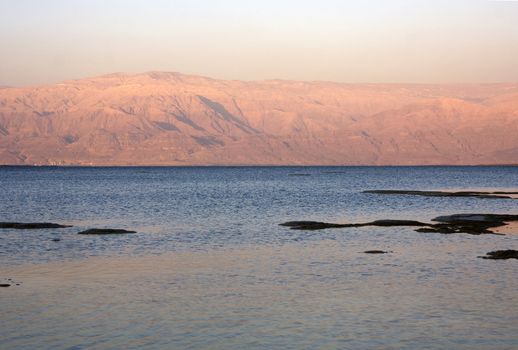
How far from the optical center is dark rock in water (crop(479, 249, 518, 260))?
42.6 metres

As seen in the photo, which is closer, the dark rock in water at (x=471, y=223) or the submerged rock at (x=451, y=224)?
the dark rock in water at (x=471, y=223)

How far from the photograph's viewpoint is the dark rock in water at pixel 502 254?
4259cm

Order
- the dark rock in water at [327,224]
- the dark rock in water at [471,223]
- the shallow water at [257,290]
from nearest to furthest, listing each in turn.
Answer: the shallow water at [257,290], the dark rock in water at [471,223], the dark rock in water at [327,224]

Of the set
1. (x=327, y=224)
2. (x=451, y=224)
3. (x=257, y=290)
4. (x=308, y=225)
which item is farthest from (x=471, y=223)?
(x=257, y=290)

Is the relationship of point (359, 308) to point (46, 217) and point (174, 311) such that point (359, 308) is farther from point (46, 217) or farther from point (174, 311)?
point (46, 217)

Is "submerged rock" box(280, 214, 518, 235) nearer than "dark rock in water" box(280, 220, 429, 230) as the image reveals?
Yes

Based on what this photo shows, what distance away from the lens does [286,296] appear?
104ft

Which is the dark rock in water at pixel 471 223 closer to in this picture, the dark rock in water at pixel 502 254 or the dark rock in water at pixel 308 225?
the dark rock in water at pixel 308 225

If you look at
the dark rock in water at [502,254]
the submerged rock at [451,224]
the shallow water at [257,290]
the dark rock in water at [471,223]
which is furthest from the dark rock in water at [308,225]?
the dark rock in water at [502,254]

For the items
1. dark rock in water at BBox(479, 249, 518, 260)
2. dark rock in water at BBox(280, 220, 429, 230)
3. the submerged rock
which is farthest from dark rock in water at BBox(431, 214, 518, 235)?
dark rock in water at BBox(479, 249, 518, 260)

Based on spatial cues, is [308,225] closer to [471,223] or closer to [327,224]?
[327,224]

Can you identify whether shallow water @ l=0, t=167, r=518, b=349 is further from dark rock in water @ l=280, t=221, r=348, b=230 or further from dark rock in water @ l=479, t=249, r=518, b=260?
dark rock in water @ l=280, t=221, r=348, b=230

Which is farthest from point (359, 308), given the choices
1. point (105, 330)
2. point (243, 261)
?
point (243, 261)

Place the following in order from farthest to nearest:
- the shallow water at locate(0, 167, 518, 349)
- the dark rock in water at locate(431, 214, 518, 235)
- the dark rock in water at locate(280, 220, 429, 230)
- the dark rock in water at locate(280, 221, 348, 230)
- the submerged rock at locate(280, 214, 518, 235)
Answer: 1. the dark rock in water at locate(280, 220, 429, 230)
2. the dark rock in water at locate(280, 221, 348, 230)
3. the submerged rock at locate(280, 214, 518, 235)
4. the dark rock in water at locate(431, 214, 518, 235)
5. the shallow water at locate(0, 167, 518, 349)
